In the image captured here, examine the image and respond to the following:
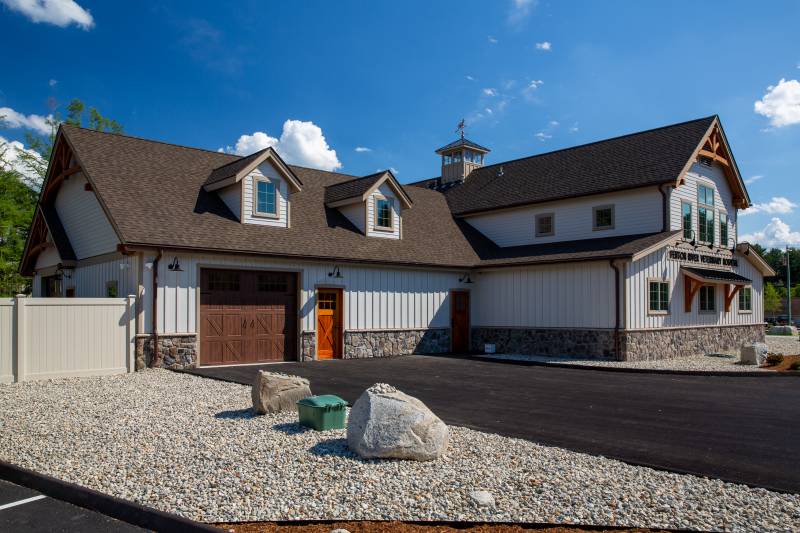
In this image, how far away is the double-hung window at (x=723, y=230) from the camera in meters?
24.0

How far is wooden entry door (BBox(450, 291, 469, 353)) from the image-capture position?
22750mm

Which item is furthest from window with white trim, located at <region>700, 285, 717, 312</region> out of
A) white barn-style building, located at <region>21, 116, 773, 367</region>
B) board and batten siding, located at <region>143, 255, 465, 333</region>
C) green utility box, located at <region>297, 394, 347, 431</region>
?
green utility box, located at <region>297, 394, 347, 431</region>

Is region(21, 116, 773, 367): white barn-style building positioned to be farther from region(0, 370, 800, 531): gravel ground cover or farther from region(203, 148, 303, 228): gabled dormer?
region(0, 370, 800, 531): gravel ground cover

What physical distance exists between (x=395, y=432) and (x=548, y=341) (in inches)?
570

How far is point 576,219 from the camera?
22.8 meters

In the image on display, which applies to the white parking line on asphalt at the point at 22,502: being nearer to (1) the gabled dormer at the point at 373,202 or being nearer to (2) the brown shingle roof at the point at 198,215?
(2) the brown shingle roof at the point at 198,215

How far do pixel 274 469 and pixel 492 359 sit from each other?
13.8 meters

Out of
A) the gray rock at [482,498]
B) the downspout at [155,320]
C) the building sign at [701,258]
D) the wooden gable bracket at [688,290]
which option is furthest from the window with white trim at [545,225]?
the gray rock at [482,498]

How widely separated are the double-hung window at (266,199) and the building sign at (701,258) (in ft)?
42.5

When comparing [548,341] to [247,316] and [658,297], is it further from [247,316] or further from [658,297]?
[247,316]

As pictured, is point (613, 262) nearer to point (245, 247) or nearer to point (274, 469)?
point (245, 247)

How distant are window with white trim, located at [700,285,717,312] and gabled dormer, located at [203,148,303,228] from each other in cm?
1493

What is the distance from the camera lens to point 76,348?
45.9 feet

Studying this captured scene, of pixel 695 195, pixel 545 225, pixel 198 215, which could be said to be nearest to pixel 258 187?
pixel 198 215
